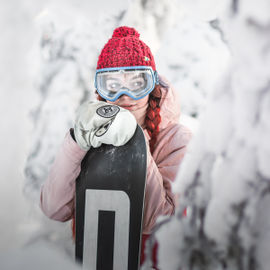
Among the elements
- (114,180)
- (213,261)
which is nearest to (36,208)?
(114,180)

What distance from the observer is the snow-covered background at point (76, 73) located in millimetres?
459

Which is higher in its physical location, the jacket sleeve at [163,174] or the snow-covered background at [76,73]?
the snow-covered background at [76,73]

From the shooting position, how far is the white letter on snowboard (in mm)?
772

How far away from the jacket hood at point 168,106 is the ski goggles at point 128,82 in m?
0.09

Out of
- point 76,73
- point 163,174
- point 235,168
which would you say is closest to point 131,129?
point 163,174

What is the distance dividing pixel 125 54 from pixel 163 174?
427 mm

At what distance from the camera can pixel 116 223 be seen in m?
0.78

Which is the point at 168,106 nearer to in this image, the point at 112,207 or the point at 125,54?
the point at 125,54

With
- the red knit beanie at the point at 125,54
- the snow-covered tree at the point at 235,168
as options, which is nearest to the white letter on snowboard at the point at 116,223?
the snow-covered tree at the point at 235,168

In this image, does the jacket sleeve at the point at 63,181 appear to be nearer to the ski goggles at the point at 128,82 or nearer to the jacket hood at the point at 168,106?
the ski goggles at the point at 128,82

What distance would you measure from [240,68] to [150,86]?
48 centimetres

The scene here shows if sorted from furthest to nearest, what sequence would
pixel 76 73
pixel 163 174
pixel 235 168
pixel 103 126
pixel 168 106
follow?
pixel 76 73 < pixel 168 106 < pixel 163 174 < pixel 103 126 < pixel 235 168

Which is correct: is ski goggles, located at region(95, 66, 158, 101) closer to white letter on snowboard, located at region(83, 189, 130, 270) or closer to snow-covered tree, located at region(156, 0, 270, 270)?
white letter on snowboard, located at region(83, 189, 130, 270)

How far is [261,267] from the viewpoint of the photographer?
0.41 metres
